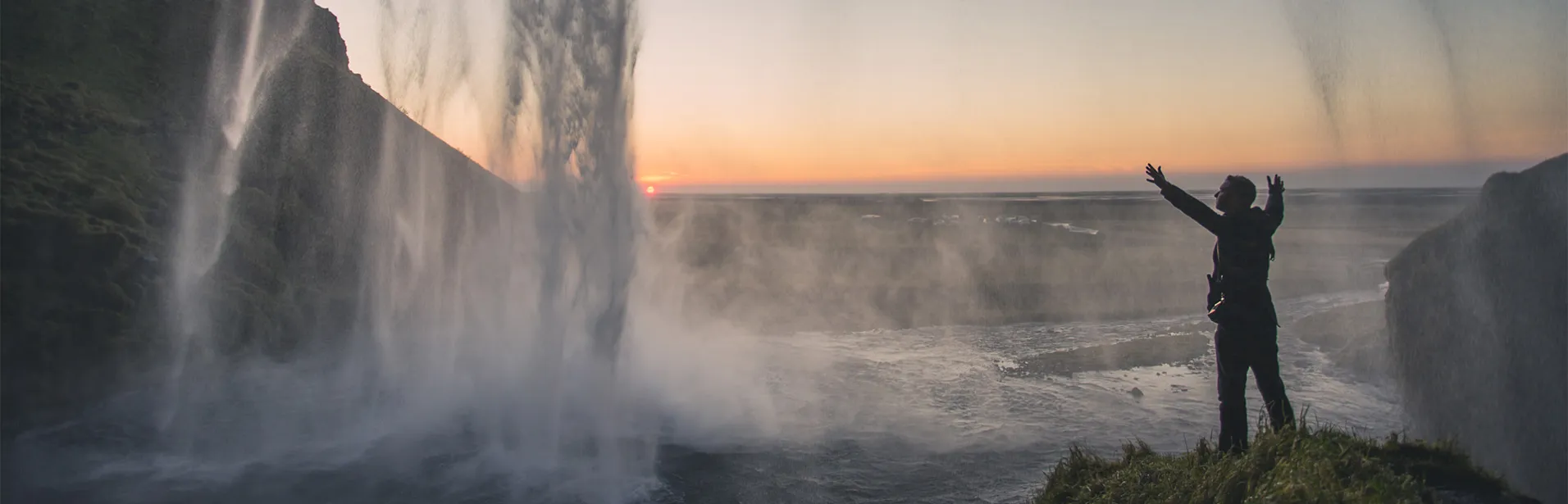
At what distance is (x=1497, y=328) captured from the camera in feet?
36.4

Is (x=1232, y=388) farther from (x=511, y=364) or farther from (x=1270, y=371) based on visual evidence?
(x=511, y=364)

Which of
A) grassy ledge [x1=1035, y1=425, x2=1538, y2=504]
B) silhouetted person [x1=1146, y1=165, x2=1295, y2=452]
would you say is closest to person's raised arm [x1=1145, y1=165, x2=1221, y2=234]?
silhouetted person [x1=1146, y1=165, x2=1295, y2=452]

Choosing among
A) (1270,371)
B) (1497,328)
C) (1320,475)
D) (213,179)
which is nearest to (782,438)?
(1270,371)

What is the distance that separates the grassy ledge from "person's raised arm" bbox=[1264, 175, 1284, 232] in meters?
1.53

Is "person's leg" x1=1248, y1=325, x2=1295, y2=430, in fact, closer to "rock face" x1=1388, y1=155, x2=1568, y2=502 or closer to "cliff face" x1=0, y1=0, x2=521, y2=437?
"rock face" x1=1388, y1=155, x2=1568, y2=502

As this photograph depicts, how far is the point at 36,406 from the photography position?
1373cm

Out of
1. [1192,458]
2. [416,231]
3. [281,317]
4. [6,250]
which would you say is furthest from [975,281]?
[6,250]

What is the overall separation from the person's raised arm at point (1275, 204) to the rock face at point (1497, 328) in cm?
521

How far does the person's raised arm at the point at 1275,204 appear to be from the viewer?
618 cm

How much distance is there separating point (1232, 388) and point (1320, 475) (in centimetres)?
125

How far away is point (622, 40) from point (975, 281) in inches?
850

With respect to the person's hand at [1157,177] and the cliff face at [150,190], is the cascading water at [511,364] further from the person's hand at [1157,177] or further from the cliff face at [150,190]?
the person's hand at [1157,177]

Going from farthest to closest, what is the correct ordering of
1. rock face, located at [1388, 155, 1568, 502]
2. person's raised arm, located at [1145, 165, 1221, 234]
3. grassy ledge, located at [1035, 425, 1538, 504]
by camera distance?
rock face, located at [1388, 155, 1568, 502] < person's raised arm, located at [1145, 165, 1221, 234] < grassy ledge, located at [1035, 425, 1538, 504]

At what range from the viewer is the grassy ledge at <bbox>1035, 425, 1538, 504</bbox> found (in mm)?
4895
